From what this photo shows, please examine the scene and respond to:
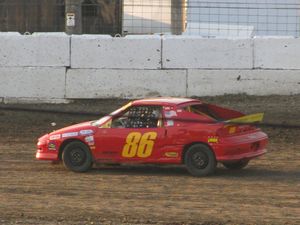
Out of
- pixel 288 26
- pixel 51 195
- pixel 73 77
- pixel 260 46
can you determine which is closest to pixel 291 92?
pixel 260 46

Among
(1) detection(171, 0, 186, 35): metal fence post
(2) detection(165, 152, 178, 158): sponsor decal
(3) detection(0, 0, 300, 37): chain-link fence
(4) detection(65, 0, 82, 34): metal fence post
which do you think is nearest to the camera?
(2) detection(165, 152, 178, 158): sponsor decal

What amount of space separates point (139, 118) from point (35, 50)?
6.72 metres

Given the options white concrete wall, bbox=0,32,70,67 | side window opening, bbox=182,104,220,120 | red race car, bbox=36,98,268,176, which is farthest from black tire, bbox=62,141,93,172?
white concrete wall, bbox=0,32,70,67

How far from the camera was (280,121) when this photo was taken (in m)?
14.4

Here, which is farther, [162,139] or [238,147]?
[162,139]

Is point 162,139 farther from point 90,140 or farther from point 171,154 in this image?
point 90,140

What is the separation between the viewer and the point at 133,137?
10.6 meters

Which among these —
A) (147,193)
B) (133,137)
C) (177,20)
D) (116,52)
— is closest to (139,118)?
(133,137)

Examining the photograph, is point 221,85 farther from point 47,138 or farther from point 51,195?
point 51,195

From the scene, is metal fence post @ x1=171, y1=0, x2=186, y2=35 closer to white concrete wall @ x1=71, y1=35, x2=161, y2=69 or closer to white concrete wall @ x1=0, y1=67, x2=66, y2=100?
white concrete wall @ x1=71, y1=35, x2=161, y2=69

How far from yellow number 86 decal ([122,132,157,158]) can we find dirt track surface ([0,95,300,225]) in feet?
1.12

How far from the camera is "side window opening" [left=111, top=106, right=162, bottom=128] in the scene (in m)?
10.6

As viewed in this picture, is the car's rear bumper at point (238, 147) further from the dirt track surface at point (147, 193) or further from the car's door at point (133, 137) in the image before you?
the car's door at point (133, 137)

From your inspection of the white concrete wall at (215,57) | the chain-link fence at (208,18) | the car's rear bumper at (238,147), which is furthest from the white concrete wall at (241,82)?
the car's rear bumper at (238,147)
